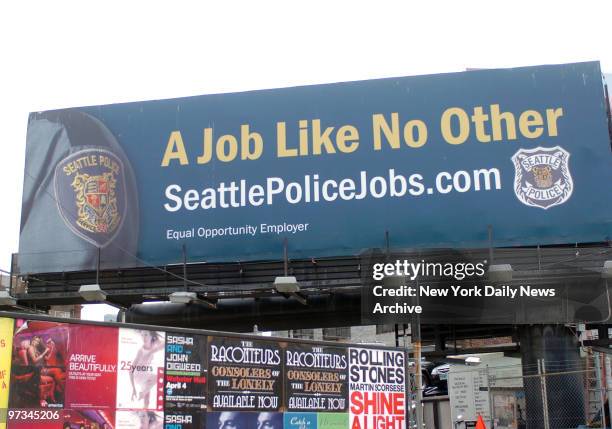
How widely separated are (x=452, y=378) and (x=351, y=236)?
5.23m

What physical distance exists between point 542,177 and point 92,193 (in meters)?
10.9

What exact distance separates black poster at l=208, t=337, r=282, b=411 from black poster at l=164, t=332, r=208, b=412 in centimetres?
12

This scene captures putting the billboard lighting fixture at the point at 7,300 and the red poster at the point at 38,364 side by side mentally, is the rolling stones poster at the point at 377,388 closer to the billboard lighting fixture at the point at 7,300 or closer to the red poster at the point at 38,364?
the red poster at the point at 38,364

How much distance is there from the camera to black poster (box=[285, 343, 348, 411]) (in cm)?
905

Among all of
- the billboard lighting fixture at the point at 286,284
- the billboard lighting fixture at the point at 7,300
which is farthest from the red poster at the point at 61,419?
the billboard lighting fixture at the point at 7,300

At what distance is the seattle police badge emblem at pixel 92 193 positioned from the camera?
743 inches

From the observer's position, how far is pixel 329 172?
18.3 metres

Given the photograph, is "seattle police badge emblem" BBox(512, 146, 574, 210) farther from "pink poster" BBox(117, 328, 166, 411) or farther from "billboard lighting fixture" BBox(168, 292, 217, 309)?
"pink poster" BBox(117, 328, 166, 411)

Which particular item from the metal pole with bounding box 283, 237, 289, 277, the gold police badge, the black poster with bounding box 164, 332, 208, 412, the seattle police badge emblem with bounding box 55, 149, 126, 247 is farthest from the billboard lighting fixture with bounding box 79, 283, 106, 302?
the black poster with bounding box 164, 332, 208, 412

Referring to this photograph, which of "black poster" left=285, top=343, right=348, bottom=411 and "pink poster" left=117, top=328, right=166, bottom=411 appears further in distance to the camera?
"black poster" left=285, top=343, right=348, bottom=411

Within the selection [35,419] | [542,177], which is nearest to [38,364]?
[35,419]

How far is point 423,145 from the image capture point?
18.1 m

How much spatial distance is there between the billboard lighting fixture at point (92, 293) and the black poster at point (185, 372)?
9.71 m

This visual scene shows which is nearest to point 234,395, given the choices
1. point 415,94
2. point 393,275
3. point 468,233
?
point 393,275
